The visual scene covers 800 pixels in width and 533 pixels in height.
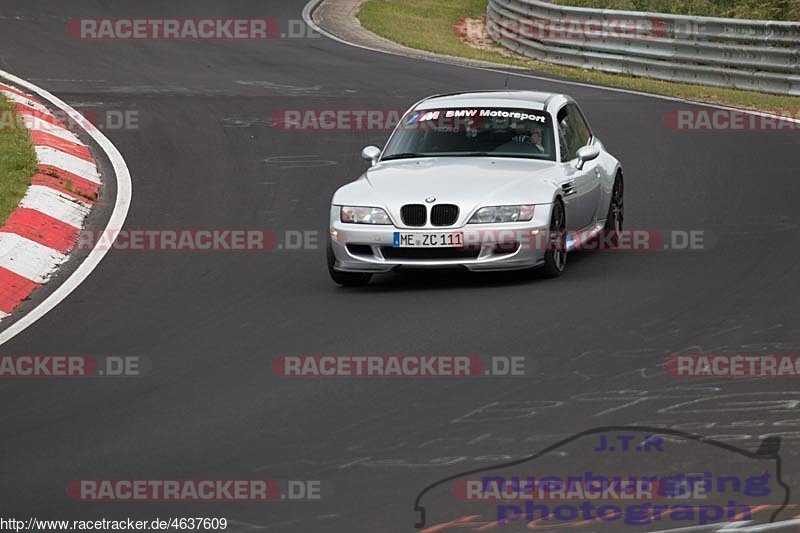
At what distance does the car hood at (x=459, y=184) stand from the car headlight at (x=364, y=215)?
4 centimetres

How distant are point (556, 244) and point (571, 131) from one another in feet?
5.98

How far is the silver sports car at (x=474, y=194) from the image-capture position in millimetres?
10898

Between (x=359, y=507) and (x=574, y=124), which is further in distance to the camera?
(x=574, y=124)

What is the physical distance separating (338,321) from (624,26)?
16968mm

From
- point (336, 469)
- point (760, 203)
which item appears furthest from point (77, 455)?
point (760, 203)

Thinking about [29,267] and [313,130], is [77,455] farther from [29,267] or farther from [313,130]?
[313,130]

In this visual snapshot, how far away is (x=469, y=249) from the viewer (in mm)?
10898

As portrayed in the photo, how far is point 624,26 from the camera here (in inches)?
1014

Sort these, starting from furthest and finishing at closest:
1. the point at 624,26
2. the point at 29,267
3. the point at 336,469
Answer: the point at 624,26, the point at 29,267, the point at 336,469

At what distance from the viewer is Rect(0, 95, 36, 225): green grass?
44.3 ft

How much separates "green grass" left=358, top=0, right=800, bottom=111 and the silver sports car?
32.5 feet
